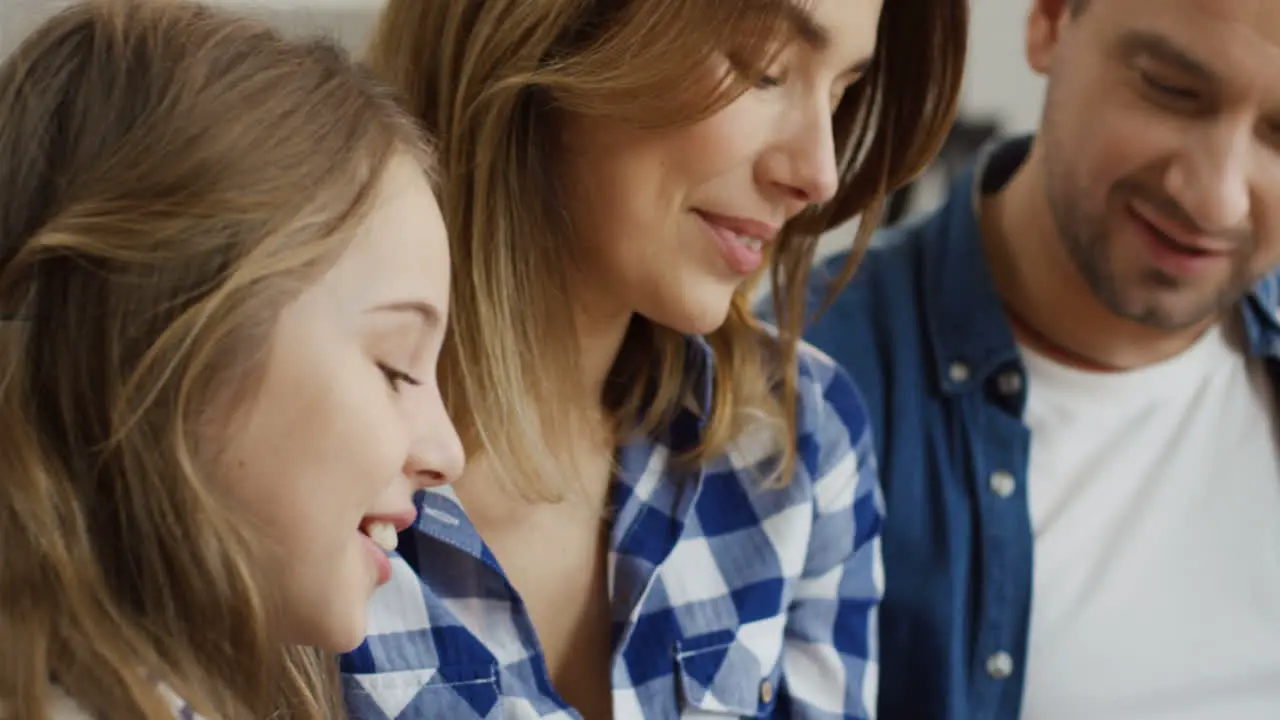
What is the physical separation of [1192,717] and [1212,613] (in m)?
0.08

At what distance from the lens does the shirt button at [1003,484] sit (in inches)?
41.6

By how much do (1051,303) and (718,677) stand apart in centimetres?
44

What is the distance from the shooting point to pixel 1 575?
553 millimetres

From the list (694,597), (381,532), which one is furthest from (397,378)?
(694,597)

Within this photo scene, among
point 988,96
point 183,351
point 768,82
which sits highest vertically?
point 988,96

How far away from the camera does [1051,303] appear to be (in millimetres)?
1125

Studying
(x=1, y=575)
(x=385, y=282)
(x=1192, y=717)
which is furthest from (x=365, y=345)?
(x=1192, y=717)

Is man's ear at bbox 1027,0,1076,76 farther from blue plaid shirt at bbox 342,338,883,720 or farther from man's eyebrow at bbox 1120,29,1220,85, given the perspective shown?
blue plaid shirt at bbox 342,338,883,720

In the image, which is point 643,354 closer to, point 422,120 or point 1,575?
point 422,120

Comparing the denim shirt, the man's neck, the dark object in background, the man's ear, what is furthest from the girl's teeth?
the dark object in background

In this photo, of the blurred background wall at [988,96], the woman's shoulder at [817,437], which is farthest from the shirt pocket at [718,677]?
the blurred background wall at [988,96]

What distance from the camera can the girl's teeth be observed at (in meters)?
0.67

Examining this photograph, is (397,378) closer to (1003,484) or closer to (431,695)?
(431,695)

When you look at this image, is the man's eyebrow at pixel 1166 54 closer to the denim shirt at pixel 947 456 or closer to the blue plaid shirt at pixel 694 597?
the denim shirt at pixel 947 456
